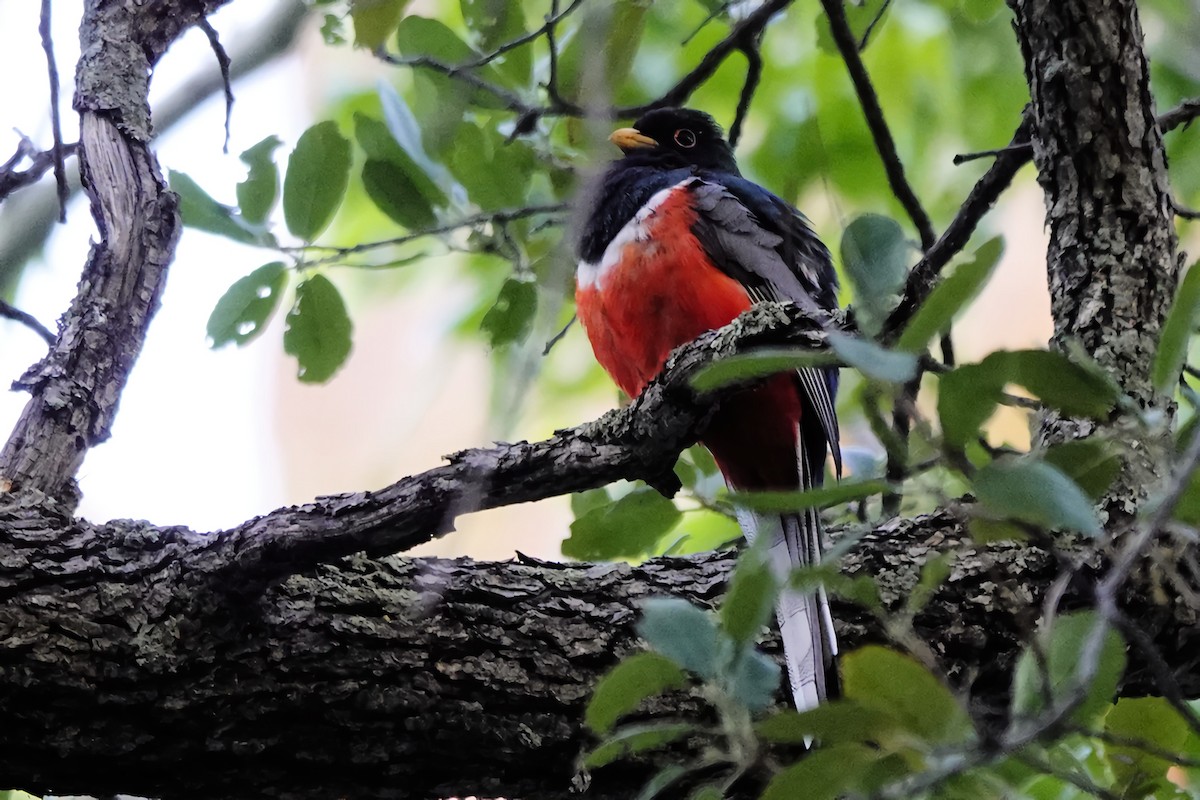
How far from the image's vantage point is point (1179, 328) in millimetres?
996

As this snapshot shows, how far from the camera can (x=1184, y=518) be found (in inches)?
41.3

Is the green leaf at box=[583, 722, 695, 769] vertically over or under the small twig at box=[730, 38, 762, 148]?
under

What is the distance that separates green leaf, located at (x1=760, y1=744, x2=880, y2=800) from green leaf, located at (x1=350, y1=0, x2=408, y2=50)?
1.96 m

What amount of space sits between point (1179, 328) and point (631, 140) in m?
3.04

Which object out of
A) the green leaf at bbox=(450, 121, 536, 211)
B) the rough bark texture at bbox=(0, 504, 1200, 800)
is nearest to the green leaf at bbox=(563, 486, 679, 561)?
the rough bark texture at bbox=(0, 504, 1200, 800)

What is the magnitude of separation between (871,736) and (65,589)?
4.76 ft

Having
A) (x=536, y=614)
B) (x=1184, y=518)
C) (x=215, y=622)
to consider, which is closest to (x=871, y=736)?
(x=1184, y=518)

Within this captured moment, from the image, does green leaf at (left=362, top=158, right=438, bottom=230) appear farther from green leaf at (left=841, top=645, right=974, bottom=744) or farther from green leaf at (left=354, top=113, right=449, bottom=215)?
green leaf at (left=841, top=645, right=974, bottom=744)

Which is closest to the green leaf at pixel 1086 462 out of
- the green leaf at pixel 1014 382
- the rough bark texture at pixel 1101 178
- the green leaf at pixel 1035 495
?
the green leaf at pixel 1014 382

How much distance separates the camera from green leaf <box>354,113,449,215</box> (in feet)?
8.80

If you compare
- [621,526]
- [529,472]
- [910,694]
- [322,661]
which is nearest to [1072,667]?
[910,694]

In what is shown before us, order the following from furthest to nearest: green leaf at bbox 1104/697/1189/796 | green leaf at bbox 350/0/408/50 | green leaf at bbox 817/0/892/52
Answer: green leaf at bbox 817/0/892/52
green leaf at bbox 350/0/408/50
green leaf at bbox 1104/697/1189/796

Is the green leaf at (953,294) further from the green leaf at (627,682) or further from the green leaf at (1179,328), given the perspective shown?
the green leaf at (627,682)

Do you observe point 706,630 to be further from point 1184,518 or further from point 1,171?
point 1,171
